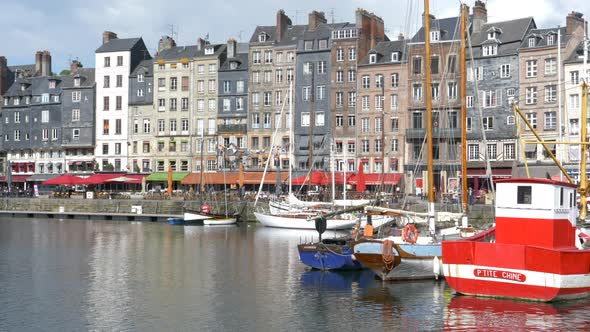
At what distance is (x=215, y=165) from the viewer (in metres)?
91.1

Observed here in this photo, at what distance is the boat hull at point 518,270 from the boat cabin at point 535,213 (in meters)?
0.85

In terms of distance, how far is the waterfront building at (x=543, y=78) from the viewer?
72.2 meters

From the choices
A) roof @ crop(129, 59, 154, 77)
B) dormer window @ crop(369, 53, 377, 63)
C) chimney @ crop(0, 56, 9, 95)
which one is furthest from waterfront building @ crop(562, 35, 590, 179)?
chimney @ crop(0, 56, 9, 95)

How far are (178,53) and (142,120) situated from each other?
9.13m

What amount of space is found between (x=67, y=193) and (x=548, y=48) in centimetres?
5323

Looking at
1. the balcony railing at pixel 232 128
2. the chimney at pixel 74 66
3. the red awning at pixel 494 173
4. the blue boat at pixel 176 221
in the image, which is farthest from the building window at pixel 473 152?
the chimney at pixel 74 66

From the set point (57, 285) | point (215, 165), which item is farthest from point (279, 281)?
point (215, 165)

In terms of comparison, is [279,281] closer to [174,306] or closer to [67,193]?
[174,306]

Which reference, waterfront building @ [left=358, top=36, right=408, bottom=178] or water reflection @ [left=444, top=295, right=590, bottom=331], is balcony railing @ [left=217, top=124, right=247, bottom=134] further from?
water reflection @ [left=444, top=295, right=590, bottom=331]

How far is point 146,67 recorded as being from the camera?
321ft

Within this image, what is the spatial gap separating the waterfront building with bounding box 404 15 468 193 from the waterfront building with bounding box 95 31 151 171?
35.7 meters

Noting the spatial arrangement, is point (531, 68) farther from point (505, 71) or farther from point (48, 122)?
point (48, 122)

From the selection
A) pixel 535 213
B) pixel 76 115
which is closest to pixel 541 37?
pixel 535 213

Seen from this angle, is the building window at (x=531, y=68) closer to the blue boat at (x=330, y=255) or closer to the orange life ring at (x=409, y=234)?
the blue boat at (x=330, y=255)
